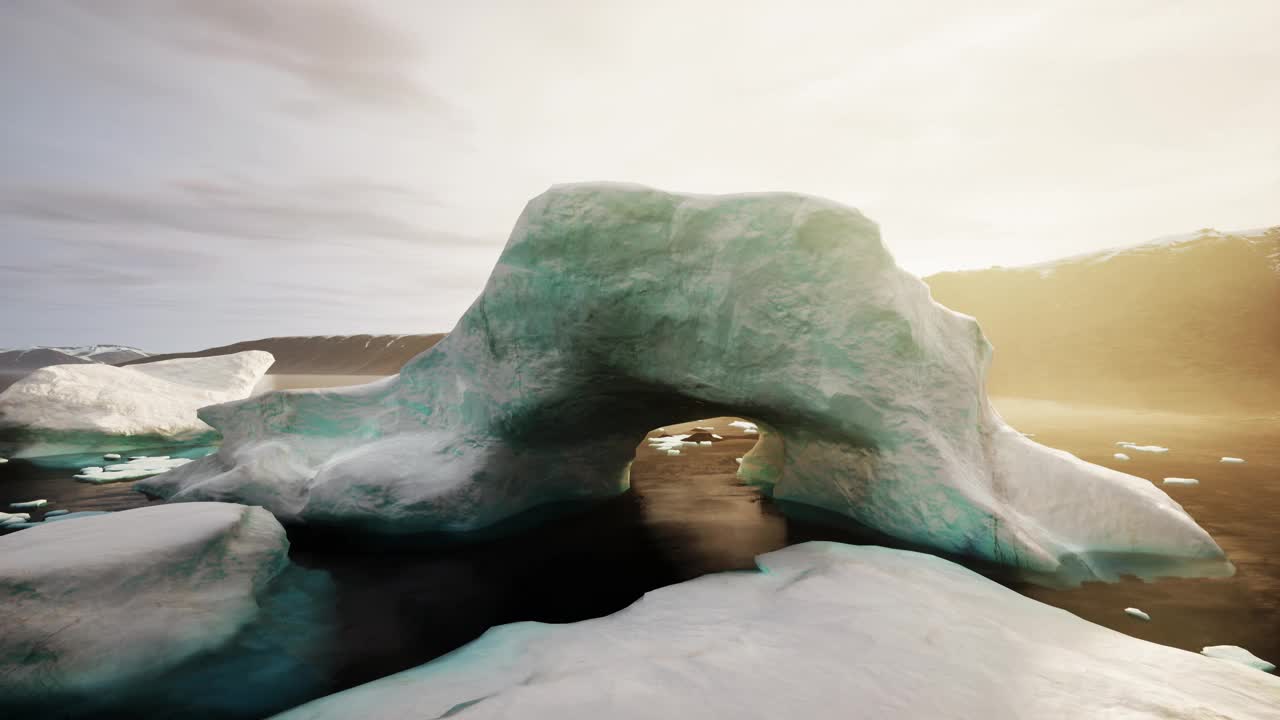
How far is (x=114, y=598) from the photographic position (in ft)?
11.3

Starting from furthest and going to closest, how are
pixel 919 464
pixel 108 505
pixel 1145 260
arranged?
pixel 1145 260, pixel 108 505, pixel 919 464

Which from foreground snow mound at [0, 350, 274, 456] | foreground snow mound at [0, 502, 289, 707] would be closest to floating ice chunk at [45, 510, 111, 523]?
foreground snow mound at [0, 502, 289, 707]

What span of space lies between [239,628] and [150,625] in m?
0.52

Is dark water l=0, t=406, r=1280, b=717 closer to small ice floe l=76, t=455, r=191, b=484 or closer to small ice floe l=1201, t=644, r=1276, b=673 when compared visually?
small ice floe l=1201, t=644, r=1276, b=673

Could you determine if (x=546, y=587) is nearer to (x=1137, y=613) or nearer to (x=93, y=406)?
(x=1137, y=613)

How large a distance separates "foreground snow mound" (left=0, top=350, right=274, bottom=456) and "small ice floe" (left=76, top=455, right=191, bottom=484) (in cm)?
175

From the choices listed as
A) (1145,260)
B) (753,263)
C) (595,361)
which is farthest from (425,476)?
(1145,260)

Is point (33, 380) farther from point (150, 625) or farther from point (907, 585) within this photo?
point (907, 585)

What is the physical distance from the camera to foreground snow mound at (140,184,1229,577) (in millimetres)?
5246

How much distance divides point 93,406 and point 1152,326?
141 feet

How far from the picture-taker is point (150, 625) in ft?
11.5

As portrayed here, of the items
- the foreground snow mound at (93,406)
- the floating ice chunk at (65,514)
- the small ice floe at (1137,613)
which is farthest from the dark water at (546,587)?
the foreground snow mound at (93,406)

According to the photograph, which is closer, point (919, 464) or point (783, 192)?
point (919, 464)

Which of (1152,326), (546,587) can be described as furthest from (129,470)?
(1152,326)
